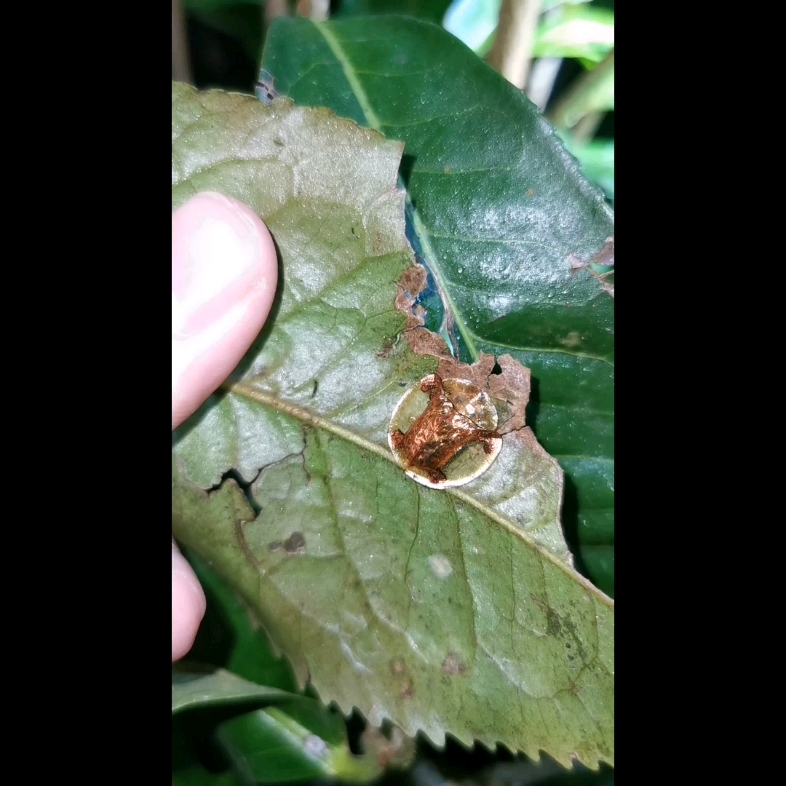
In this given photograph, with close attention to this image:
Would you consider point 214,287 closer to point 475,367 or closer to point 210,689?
point 475,367

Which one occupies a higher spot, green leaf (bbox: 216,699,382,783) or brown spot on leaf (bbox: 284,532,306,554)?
brown spot on leaf (bbox: 284,532,306,554)

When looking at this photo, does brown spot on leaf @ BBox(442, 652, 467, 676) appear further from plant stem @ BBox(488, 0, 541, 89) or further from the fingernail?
plant stem @ BBox(488, 0, 541, 89)

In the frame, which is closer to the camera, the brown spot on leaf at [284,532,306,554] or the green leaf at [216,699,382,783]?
the brown spot on leaf at [284,532,306,554]

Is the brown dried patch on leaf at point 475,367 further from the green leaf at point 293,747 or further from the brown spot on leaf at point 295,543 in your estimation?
the green leaf at point 293,747

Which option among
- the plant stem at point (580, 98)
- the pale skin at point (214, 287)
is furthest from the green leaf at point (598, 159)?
the pale skin at point (214, 287)

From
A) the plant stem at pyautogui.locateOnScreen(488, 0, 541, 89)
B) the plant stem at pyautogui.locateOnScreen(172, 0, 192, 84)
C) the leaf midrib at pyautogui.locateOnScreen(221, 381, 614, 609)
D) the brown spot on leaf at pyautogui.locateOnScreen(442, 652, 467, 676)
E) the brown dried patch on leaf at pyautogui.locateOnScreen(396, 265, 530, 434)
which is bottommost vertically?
the brown spot on leaf at pyautogui.locateOnScreen(442, 652, 467, 676)

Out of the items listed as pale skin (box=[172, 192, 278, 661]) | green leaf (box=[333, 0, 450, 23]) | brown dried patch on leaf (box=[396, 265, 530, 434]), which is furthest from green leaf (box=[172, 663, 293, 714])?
green leaf (box=[333, 0, 450, 23])
